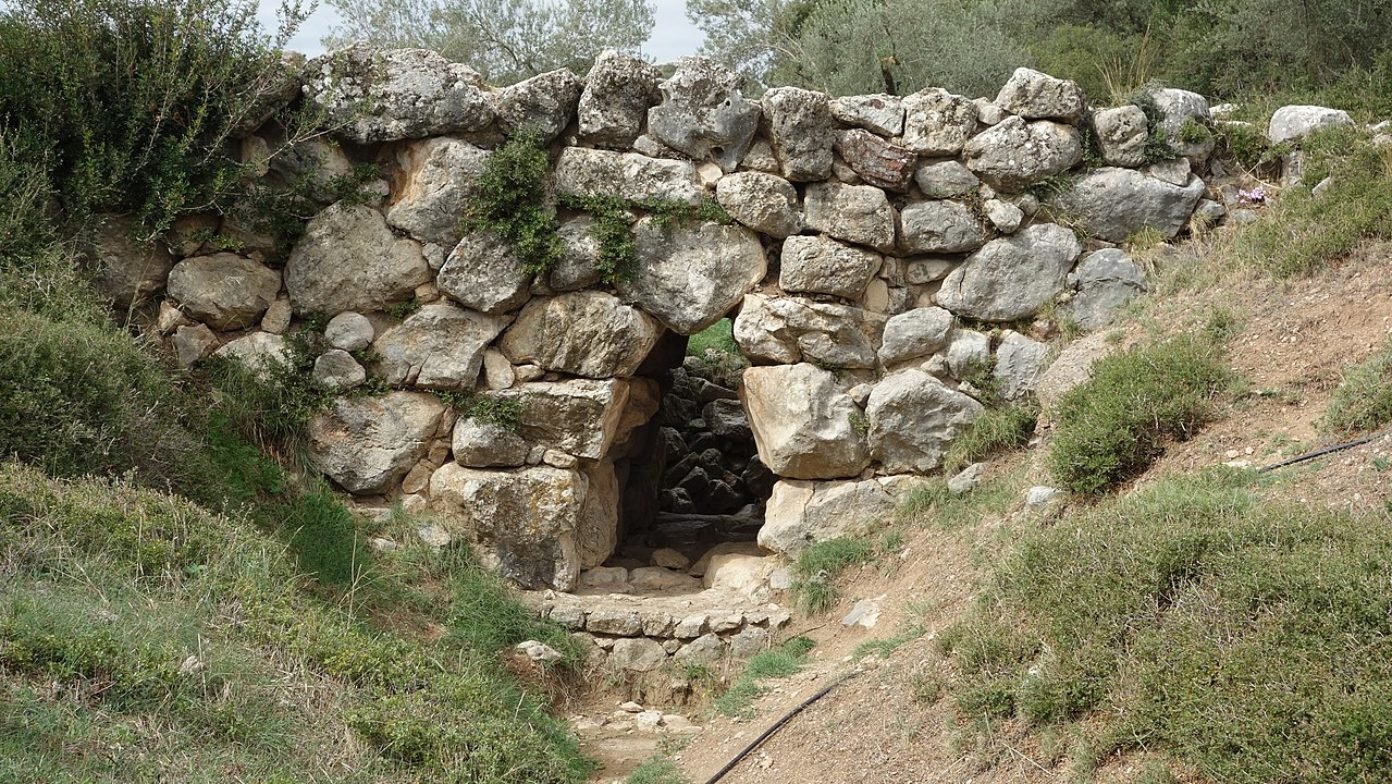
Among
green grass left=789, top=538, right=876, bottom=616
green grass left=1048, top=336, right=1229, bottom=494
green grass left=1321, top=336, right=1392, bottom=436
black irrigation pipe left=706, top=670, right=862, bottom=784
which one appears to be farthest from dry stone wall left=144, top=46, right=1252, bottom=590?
green grass left=1321, top=336, right=1392, bottom=436

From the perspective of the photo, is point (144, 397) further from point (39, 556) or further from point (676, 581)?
point (676, 581)

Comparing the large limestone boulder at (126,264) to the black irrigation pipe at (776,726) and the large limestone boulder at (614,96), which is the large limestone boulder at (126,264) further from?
the black irrigation pipe at (776,726)

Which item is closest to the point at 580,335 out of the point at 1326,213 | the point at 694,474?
the point at 694,474

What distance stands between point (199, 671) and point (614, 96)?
5.08 meters

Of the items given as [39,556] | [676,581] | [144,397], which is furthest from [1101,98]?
[39,556]

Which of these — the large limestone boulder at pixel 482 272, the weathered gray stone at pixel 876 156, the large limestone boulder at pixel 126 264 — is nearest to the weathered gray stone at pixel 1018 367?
the weathered gray stone at pixel 876 156

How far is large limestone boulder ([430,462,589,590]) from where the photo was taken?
28.2ft

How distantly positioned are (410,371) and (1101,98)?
6196 mm

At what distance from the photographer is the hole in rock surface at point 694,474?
35.1 feet

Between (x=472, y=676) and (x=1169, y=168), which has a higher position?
(x=1169, y=168)

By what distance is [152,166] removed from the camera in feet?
26.3

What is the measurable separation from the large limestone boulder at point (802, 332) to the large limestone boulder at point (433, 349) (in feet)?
6.39

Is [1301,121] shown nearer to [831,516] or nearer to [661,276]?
[831,516]

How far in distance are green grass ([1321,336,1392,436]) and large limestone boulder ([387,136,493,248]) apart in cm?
563
